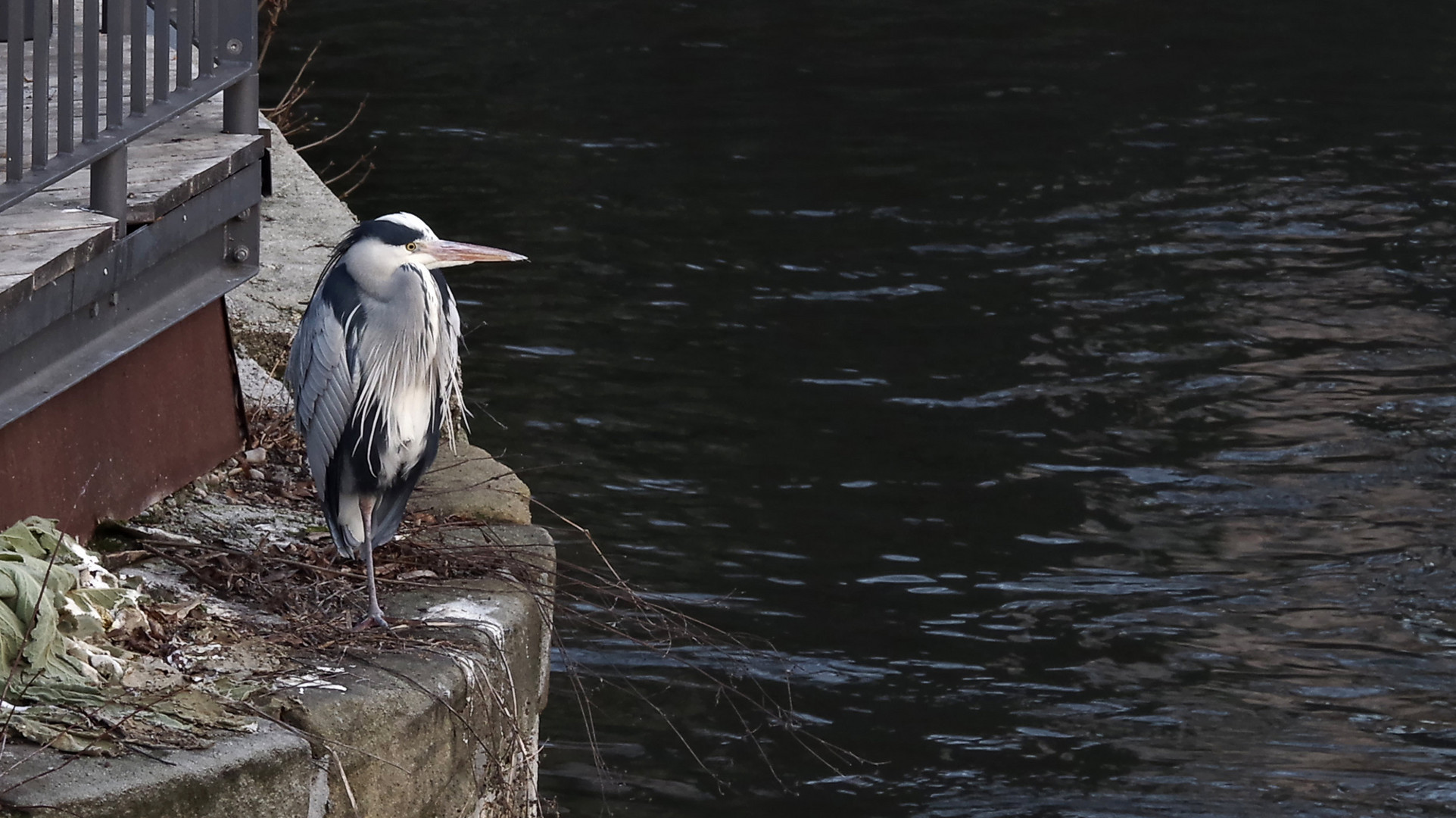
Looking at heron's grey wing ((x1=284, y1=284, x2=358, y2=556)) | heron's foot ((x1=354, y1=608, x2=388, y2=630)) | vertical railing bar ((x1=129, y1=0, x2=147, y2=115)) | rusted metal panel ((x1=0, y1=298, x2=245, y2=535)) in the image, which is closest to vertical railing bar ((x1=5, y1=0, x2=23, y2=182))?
vertical railing bar ((x1=129, y1=0, x2=147, y2=115))

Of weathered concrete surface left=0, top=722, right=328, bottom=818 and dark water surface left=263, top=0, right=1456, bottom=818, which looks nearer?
weathered concrete surface left=0, top=722, right=328, bottom=818

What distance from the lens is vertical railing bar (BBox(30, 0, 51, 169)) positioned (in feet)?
12.3

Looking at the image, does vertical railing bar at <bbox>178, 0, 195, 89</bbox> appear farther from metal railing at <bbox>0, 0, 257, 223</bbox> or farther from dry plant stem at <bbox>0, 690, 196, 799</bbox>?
dry plant stem at <bbox>0, 690, 196, 799</bbox>

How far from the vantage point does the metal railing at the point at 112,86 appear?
3.78 meters

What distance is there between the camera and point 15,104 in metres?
3.74

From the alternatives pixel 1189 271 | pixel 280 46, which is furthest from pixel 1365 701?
pixel 280 46

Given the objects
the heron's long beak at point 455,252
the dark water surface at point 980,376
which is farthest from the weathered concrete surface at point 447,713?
the dark water surface at point 980,376

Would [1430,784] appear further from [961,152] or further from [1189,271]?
[961,152]

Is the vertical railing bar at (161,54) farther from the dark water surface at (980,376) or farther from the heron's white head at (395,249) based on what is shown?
the dark water surface at (980,376)

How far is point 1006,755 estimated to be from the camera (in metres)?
5.94

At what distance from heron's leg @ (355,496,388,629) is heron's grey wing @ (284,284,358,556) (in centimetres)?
7

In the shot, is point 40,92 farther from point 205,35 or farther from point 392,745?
point 392,745

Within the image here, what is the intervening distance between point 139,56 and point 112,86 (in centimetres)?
17

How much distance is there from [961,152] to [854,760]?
6.51 metres
